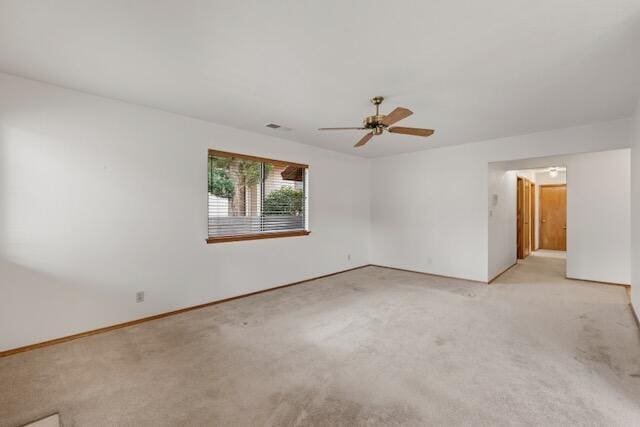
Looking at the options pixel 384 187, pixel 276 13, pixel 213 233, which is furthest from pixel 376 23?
pixel 384 187

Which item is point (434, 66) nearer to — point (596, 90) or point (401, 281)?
point (596, 90)

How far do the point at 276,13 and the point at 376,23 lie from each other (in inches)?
25.3

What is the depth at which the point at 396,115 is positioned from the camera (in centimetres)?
261

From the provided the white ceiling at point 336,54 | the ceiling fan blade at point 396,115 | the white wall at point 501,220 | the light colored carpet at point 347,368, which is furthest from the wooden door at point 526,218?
the ceiling fan blade at point 396,115

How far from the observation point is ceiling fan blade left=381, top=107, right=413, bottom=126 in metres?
2.48

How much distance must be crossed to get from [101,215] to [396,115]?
3227 millimetres

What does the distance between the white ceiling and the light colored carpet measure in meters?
2.50

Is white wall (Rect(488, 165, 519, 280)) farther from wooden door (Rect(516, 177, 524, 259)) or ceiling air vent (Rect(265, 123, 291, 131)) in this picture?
ceiling air vent (Rect(265, 123, 291, 131))

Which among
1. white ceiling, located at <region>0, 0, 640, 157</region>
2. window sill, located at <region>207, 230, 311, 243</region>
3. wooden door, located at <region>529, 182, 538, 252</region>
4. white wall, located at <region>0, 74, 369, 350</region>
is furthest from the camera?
wooden door, located at <region>529, 182, 538, 252</region>

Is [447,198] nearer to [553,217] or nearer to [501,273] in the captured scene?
[501,273]

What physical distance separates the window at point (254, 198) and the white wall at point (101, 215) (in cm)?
17

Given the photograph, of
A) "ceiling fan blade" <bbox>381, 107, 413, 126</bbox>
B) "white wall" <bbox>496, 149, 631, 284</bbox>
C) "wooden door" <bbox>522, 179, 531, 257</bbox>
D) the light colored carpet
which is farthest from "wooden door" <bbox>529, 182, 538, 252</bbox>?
"ceiling fan blade" <bbox>381, 107, 413, 126</bbox>

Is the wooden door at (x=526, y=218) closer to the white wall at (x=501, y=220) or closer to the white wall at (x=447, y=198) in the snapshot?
the white wall at (x=501, y=220)

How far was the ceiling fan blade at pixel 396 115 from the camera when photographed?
2477 millimetres
